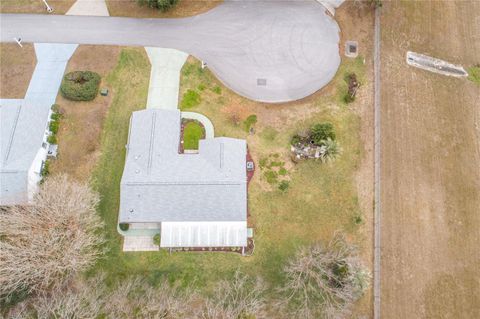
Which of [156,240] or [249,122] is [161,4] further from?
[156,240]

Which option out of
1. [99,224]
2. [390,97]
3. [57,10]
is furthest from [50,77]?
[390,97]

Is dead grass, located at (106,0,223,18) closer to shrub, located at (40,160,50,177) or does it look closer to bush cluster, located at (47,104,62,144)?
bush cluster, located at (47,104,62,144)

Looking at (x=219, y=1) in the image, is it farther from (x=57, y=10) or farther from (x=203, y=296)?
(x=203, y=296)

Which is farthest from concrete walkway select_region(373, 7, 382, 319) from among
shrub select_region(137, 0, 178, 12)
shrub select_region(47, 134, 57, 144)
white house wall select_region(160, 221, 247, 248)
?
shrub select_region(47, 134, 57, 144)

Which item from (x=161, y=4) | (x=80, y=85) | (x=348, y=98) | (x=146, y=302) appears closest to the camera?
(x=146, y=302)

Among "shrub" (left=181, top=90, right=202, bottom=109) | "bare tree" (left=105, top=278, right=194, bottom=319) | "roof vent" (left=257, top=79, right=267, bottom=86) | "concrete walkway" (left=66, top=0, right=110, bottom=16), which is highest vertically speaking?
"concrete walkway" (left=66, top=0, right=110, bottom=16)

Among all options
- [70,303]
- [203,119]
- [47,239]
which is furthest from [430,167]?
[47,239]
